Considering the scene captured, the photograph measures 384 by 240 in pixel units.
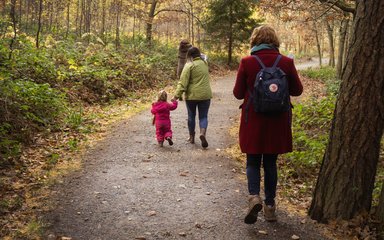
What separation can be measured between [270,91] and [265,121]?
1.28 feet

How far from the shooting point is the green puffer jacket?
8016 millimetres

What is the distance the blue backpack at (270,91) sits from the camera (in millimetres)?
4125

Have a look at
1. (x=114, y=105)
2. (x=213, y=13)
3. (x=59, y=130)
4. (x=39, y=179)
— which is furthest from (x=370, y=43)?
(x=213, y=13)

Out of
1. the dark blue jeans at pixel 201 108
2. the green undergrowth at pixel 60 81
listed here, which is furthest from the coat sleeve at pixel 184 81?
the green undergrowth at pixel 60 81

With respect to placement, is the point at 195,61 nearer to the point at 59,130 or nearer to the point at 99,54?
the point at 59,130

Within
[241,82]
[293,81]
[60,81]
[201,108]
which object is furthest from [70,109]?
[293,81]

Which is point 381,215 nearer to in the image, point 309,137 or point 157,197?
point 157,197

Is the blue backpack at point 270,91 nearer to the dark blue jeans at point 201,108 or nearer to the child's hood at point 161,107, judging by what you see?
the dark blue jeans at point 201,108

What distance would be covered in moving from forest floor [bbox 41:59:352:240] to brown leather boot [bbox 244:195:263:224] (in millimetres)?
143

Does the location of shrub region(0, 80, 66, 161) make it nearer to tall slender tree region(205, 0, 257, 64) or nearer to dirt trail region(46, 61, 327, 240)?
dirt trail region(46, 61, 327, 240)

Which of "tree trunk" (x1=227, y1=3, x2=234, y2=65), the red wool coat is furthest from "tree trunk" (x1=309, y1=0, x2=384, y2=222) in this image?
"tree trunk" (x1=227, y1=3, x2=234, y2=65)

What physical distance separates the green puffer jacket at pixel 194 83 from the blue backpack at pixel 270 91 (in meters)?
3.79

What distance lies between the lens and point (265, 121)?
14.2 ft

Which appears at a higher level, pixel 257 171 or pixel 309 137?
pixel 257 171
